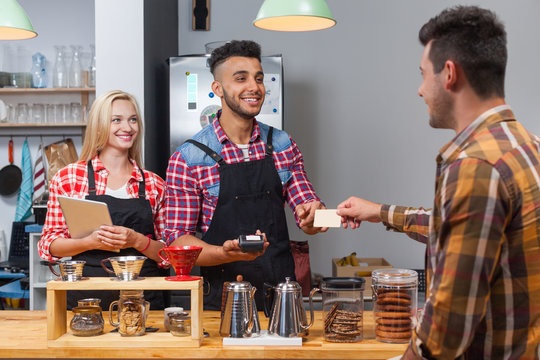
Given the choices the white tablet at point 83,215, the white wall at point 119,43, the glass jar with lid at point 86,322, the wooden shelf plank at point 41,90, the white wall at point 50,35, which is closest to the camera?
the glass jar with lid at point 86,322

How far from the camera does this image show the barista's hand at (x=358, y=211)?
201 centimetres

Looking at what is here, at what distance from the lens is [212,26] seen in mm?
4750

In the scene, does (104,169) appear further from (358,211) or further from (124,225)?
(358,211)

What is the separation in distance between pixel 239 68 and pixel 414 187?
2.49 meters

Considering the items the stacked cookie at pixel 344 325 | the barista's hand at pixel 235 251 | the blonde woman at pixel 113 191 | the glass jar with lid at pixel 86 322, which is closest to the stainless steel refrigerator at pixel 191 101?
the blonde woman at pixel 113 191

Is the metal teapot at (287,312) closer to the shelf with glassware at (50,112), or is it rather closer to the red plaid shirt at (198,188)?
the red plaid shirt at (198,188)

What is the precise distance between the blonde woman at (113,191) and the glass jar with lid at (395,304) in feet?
3.68

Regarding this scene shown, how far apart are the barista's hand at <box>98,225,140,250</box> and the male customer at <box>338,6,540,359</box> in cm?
149

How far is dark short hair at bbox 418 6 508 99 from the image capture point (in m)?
1.29

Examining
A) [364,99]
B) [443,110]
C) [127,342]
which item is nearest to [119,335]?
[127,342]

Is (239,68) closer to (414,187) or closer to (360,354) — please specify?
(360,354)

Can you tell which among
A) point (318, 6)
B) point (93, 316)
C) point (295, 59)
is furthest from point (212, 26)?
point (93, 316)

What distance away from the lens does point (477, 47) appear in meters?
1.29

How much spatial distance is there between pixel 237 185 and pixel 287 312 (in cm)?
78
